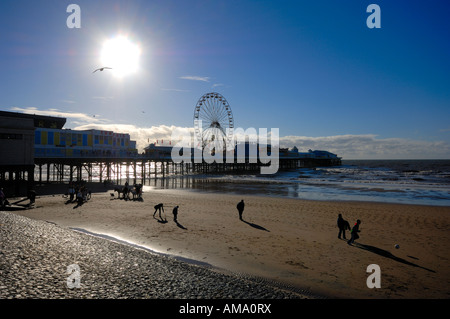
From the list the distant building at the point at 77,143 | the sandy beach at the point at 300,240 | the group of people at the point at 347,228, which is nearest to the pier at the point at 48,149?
the distant building at the point at 77,143

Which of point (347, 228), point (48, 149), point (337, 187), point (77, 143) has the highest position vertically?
point (77, 143)

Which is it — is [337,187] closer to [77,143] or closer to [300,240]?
[300,240]

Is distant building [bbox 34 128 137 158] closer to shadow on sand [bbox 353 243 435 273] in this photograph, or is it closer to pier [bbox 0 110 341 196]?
pier [bbox 0 110 341 196]

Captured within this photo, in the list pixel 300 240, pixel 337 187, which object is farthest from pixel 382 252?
pixel 337 187

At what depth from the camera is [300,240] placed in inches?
413

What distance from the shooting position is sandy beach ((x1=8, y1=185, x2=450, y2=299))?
7023 mm

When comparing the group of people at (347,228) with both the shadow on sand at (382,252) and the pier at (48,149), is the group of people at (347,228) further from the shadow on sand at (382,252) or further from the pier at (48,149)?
the pier at (48,149)

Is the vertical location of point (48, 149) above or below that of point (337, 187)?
above

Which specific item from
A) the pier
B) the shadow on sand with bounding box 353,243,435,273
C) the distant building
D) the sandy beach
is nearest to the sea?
the sandy beach

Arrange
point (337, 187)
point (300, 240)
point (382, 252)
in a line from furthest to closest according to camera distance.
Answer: point (337, 187), point (300, 240), point (382, 252)

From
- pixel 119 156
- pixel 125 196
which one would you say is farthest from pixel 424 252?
pixel 119 156

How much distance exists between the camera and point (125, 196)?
21812 mm

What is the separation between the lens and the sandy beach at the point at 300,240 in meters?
7.02
